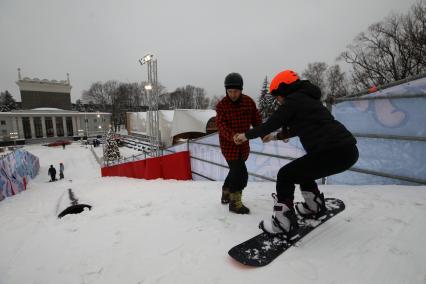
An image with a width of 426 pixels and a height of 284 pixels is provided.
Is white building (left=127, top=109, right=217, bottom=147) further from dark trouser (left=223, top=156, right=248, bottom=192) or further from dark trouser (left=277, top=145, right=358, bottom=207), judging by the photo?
dark trouser (left=277, top=145, right=358, bottom=207)

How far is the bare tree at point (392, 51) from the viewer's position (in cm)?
2220

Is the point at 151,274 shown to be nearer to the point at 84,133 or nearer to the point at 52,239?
the point at 52,239

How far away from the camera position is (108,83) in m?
70.0

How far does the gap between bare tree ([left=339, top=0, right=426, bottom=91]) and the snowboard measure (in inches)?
1118

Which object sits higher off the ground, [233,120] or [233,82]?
[233,82]

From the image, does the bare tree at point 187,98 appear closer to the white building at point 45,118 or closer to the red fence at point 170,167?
the white building at point 45,118

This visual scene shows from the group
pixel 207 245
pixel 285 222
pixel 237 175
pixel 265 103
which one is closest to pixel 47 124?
pixel 265 103

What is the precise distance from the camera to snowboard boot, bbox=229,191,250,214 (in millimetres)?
3133

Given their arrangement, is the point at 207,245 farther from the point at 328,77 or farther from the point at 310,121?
the point at 328,77

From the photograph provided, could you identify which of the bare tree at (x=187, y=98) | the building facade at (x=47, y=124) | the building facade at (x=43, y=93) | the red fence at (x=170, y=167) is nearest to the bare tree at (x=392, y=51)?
the red fence at (x=170, y=167)

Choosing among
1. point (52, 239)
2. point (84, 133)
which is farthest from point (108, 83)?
point (52, 239)

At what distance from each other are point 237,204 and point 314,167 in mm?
1354

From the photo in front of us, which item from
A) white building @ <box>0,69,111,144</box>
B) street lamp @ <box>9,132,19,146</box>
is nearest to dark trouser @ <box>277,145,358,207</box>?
white building @ <box>0,69,111,144</box>

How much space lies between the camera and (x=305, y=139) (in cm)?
226
